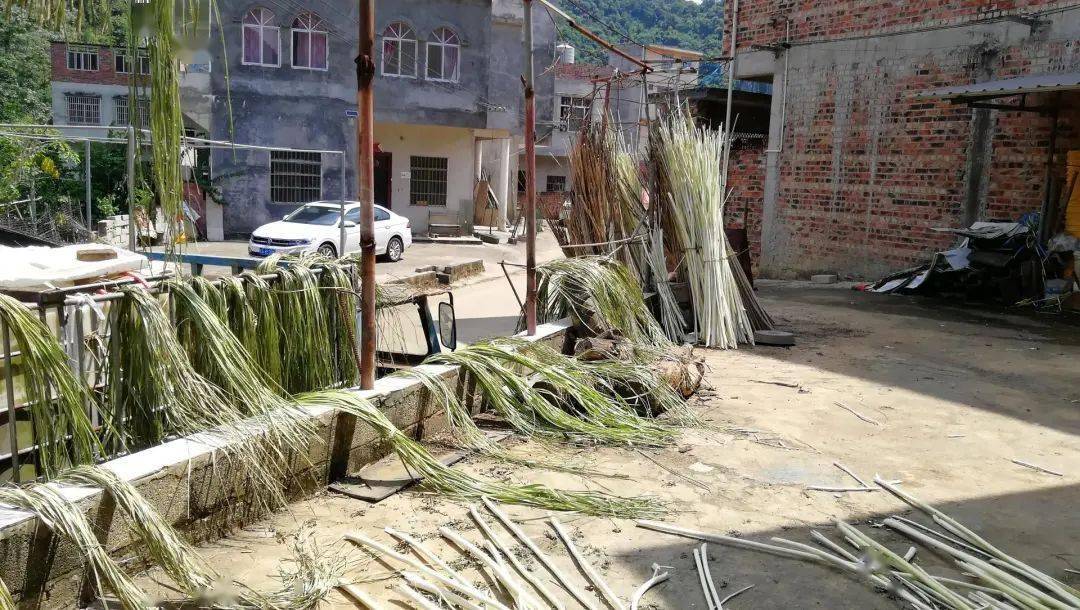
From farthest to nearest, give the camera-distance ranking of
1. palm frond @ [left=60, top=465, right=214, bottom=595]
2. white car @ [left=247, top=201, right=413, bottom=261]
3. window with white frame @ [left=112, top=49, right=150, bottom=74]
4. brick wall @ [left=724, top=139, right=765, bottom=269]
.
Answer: white car @ [left=247, top=201, right=413, bottom=261]
brick wall @ [left=724, top=139, right=765, bottom=269]
palm frond @ [left=60, top=465, right=214, bottom=595]
window with white frame @ [left=112, top=49, right=150, bottom=74]

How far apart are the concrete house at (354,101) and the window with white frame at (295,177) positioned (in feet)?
0.08

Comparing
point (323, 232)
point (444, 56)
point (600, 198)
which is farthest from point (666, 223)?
point (444, 56)

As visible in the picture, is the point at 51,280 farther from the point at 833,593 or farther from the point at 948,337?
the point at 948,337

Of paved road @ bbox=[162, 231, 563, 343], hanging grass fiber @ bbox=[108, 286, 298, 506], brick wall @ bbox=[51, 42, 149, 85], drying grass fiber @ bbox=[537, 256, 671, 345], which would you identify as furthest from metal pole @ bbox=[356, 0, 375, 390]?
brick wall @ bbox=[51, 42, 149, 85]

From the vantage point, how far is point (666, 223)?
814cm

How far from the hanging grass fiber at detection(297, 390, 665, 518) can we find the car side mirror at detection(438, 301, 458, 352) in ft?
4.48

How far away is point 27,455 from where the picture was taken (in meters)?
3.57

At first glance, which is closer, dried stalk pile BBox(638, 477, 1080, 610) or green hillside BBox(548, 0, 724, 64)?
dried stalk pile BBox(638, 477, 1080, 610)

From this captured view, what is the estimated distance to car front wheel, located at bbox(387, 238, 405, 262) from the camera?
18.3 meters

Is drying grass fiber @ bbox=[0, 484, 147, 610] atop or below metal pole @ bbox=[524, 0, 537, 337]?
below

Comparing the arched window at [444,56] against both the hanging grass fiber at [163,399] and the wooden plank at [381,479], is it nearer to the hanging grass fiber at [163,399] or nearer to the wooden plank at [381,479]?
the wooden plank at [381,479]

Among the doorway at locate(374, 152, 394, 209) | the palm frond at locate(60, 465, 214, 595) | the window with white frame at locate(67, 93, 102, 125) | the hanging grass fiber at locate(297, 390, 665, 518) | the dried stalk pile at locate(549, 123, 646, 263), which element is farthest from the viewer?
the window with white frame at locate(67, 93, 102, 125)

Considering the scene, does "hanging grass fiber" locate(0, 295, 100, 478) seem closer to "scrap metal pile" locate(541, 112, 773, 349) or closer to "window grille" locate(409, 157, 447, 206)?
"scrap metal pile" locate(541, 112, 773, 349)

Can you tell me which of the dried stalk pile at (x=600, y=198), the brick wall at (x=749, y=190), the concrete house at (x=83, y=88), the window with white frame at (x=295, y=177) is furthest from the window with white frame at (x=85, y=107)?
the dried stalk pile at (x=600, y=198)
